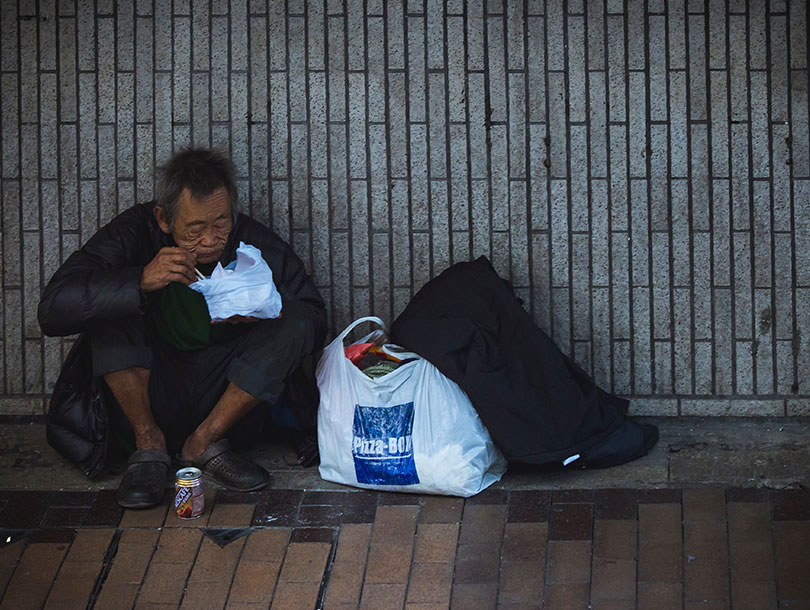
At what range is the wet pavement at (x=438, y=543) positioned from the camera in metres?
3.44

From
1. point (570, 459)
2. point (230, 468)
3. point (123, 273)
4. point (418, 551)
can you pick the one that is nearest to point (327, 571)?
point (418, 551)

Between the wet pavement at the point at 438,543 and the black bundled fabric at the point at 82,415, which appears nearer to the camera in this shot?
the wet pavement at the point at 438,543

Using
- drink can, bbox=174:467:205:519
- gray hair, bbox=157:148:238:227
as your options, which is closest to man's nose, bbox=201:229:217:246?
gray hair, bbox=157:148:238:227

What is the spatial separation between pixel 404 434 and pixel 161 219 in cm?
124

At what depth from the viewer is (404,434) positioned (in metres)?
3.96

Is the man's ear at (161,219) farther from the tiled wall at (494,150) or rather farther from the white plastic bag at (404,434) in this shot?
the white plastic bag at (404,434)

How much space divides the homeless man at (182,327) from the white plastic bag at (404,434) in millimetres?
224

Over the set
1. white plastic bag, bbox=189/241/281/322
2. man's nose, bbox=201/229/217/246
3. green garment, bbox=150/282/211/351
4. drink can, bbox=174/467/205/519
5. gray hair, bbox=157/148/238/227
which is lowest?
drink can, bbox=174/467/205/519

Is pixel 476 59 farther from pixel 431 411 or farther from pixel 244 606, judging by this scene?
pixel 244 606

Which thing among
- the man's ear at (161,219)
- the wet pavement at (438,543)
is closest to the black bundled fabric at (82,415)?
the wet pavement at (438,543)

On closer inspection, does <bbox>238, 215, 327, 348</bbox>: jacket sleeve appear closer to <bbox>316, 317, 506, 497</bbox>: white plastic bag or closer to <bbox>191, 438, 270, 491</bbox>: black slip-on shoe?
<bbox>316, 317, 506, 497</bbox>: white plastic bag

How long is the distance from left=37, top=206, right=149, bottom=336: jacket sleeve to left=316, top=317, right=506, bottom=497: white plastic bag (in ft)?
2.57

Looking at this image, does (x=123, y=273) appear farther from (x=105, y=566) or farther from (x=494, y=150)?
(x=494, y=150)

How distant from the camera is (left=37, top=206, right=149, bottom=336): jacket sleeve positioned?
12.7ft
